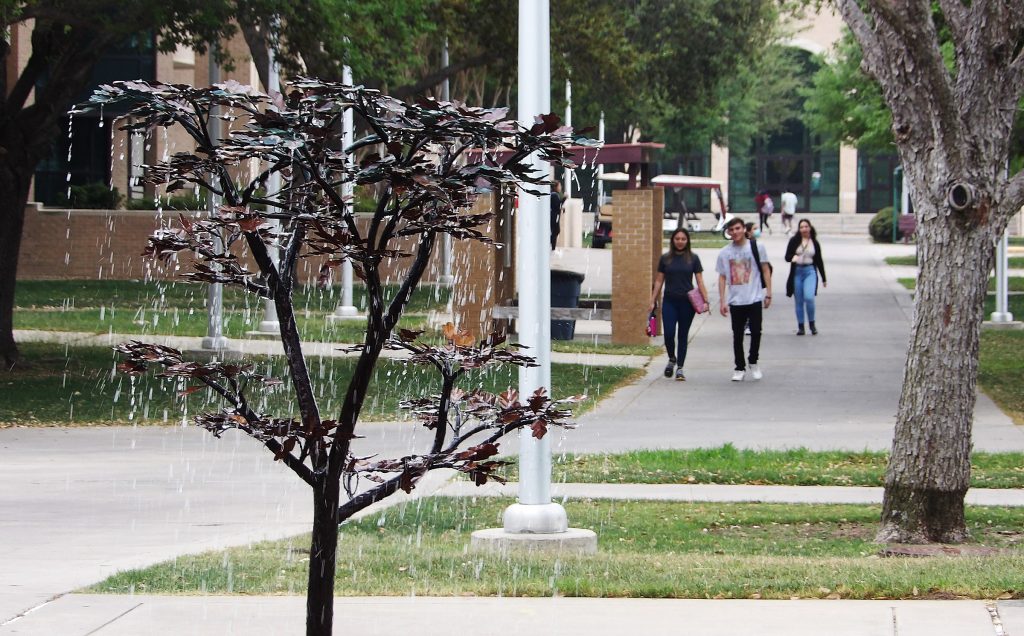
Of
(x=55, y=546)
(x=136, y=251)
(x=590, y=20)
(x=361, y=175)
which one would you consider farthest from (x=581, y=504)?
(x=136, y=251)

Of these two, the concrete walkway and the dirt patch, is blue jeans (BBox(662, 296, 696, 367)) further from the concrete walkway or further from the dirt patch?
the dirt patch

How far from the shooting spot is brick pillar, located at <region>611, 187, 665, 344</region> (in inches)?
877

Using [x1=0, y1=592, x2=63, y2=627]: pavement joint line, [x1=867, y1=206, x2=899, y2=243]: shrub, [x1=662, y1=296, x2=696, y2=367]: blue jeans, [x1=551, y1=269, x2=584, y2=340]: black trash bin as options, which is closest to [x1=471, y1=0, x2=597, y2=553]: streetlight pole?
[x1=0, y1=592, x2=63, y2=627]: pavement joint line

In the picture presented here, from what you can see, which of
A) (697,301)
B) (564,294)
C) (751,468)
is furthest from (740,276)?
(751,468)

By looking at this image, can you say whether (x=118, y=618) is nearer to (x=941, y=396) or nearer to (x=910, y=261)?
(x=941, y=396)

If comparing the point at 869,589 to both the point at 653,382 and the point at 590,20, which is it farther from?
the point at 590,20

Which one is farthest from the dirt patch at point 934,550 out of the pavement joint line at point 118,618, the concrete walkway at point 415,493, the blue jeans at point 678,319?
the blue jeans at point 678,319

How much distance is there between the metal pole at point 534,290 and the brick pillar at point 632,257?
45.1ft

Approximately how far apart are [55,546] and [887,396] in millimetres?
10822

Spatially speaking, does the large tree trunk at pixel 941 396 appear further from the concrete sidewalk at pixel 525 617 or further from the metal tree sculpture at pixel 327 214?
the metal tree sculpture at pixel 327 214

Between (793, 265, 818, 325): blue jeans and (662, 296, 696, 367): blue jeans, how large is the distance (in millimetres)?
5292

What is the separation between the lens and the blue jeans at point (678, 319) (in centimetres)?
1808

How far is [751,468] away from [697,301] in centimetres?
617

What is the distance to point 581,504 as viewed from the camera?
10.3m
